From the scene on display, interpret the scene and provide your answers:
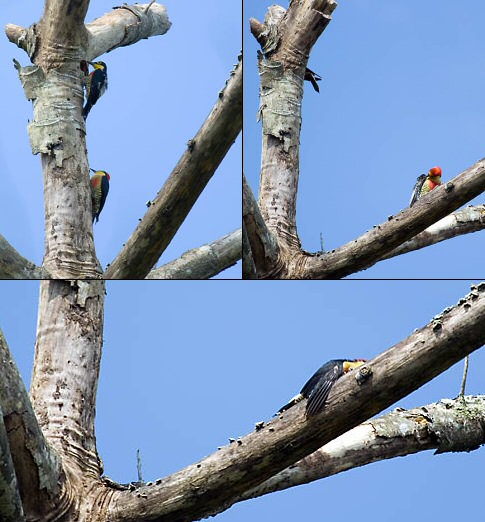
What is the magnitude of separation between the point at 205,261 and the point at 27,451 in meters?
1.75

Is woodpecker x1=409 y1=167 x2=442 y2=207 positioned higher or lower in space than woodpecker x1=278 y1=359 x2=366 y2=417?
higher

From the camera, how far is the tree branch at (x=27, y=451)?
10.9ft

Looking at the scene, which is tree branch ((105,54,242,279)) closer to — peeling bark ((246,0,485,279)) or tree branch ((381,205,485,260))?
peeling bark ((246,0,485,279))

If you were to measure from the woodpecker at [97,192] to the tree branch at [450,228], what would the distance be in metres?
1.54

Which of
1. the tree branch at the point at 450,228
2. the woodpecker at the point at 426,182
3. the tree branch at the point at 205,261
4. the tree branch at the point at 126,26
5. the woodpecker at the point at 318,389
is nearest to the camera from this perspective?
Result: the woodpecker at the point at 318,389

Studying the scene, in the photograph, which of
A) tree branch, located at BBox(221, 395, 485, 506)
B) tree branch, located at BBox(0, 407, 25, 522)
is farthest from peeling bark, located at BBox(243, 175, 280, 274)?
tree branch, located at BBox(0, 407, 25, 522)

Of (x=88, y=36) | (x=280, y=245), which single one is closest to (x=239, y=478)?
(x=280, y=245)

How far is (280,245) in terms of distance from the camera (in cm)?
464

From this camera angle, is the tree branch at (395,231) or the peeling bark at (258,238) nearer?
the peeling bark at (258,238)

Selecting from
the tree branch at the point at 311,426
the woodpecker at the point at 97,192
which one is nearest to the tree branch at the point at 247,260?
the woodpecker at the point at 97,192

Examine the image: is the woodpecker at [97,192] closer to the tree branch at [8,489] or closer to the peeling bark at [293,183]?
the peeling bark at [293,183]

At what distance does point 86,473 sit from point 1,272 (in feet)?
2.74

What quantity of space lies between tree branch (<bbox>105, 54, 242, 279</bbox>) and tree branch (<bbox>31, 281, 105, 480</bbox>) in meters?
0.29

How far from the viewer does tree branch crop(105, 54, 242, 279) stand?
444 cm
